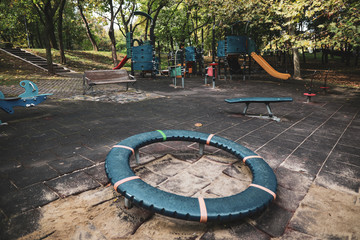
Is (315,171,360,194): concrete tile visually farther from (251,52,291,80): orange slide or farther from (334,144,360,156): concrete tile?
(251,52,291,80): orange slide

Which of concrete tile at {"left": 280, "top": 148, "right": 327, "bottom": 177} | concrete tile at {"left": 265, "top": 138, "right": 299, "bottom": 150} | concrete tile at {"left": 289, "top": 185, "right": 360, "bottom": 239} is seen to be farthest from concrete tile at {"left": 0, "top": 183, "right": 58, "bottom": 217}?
concrete tile at {"left": 265, "top": 138, "right": 299, "bottom": 150}

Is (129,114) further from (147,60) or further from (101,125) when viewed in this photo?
(147,60)

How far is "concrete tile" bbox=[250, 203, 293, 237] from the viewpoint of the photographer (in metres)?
1.89

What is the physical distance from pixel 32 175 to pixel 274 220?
2844mm

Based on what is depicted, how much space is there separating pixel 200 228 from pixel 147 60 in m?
→ 12.4

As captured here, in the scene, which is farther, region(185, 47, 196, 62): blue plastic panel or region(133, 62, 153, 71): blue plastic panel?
region(185, 47, 196, 62): blue plastic panel

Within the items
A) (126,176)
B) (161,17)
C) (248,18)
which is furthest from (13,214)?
(161,17)

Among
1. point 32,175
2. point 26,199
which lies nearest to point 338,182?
point 26,199

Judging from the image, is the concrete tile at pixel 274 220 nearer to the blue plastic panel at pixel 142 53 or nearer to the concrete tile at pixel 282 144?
the concrete tile at pixel 282 144

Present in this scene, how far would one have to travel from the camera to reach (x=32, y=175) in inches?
105

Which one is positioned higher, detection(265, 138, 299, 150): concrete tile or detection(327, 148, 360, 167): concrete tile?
detection(265, 138, 299, 150): concrete tile

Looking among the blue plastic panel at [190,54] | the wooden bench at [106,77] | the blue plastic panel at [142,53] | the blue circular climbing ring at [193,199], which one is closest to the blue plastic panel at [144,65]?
the blue plastic panel at [142,53]

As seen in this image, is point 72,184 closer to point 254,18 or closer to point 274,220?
point 274,220

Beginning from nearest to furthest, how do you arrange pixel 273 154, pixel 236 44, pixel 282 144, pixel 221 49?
pixel 273 154 → pixel 282 144 → pixel 236 44 → pixel 221 49
